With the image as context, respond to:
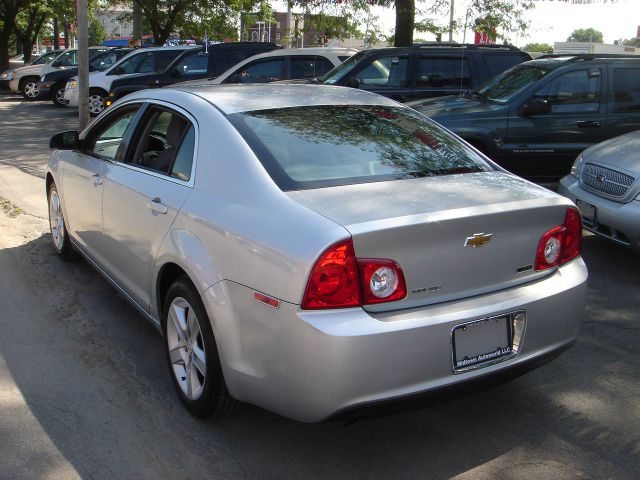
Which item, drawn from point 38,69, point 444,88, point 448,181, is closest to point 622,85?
point 444,88

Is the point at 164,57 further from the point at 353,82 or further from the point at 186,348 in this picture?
the point at 186,348

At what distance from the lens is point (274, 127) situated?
3.75m

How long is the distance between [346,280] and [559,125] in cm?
623

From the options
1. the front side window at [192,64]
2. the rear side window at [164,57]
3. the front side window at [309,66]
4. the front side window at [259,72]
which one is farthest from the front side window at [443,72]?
the rear side window at [164,57]

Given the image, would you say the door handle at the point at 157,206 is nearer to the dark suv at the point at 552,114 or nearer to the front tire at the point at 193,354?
the front tire at the point at 193,354

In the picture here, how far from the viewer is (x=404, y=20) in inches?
587

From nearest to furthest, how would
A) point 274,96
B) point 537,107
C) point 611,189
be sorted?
point 274,96, point 611,189, point 537,107

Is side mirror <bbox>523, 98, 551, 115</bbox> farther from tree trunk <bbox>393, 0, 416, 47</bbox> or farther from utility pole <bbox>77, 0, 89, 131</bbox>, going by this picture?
tree trunk <bbox>393, 0, 416, 47</bbox>

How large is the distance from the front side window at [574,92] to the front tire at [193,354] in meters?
6.07

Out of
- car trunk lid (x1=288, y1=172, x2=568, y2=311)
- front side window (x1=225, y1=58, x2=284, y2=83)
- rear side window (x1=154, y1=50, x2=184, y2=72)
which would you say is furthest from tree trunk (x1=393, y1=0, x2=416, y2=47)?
car trunk lid (x1=288, y1=172, x2=568, y2=311)

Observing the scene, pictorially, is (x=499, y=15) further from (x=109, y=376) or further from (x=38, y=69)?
(x=38, y=69)

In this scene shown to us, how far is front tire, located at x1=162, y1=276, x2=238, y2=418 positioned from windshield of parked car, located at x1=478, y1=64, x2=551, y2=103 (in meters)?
5.93

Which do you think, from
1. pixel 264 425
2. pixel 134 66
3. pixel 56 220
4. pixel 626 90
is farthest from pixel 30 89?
pixel 264 425

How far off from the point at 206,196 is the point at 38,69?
2354 cm
